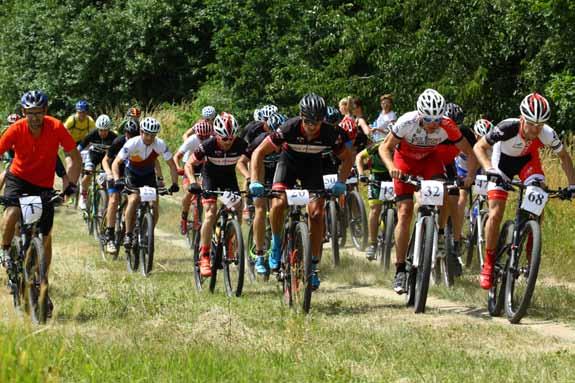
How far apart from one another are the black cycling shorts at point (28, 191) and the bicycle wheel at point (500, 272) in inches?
159

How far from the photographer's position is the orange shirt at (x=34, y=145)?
1016 centimetres

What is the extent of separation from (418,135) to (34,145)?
3564 millimetres

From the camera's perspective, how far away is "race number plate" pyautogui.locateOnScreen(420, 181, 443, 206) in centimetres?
1005

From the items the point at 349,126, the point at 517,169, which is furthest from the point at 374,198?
the point at 517,169

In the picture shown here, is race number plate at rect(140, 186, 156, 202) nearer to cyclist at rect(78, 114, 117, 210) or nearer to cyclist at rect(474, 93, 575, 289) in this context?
cyclist at rect(78, 114, 117, 210)

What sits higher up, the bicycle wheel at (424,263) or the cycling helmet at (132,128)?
the cycling helmet at (132,128)

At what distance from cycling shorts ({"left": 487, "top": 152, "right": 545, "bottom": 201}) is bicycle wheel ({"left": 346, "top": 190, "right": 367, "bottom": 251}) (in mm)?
4836

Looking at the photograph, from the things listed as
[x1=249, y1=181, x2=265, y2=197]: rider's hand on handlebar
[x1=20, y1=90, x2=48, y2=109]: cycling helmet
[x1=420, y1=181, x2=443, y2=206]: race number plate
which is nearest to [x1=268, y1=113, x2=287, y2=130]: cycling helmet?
[x1=249, y1=181, x2=265, y2=197]: rider's hand on handlebar

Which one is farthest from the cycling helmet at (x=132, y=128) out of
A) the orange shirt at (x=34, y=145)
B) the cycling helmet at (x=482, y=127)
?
the orange shirt at (x=34, y=145)

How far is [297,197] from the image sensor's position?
1017cm

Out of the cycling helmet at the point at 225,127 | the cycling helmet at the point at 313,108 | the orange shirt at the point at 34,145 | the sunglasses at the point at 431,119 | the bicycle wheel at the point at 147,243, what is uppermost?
the cycling helmet at the point at 313,108

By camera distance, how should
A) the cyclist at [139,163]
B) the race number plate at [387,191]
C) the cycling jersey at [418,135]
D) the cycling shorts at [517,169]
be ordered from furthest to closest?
the cyclist at [139,163]
the race number plate at [387,191]
the cycling jersey at [418,135]
the cycling shorts at [517,169]

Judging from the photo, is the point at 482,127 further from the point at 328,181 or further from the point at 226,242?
the point at 226,242

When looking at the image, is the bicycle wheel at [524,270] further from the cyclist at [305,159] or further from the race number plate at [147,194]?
the race number plate at [147,194]
